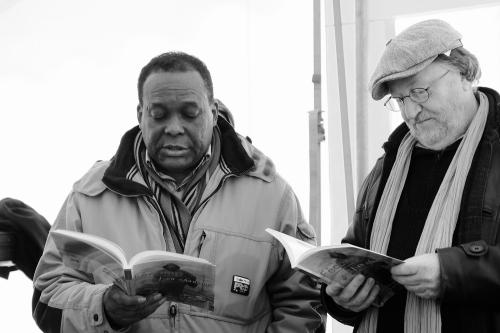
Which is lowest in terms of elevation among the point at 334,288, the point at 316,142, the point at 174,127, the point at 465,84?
the point at 334,288

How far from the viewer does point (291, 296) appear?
2119 millimetres

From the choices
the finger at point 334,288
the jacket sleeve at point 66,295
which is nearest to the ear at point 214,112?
the jacket sleeve at point 66,295

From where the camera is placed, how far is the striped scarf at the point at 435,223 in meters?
1.77

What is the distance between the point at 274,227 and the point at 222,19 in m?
1.52

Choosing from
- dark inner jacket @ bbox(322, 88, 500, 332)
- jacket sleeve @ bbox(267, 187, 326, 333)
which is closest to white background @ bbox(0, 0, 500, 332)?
jacket sleeve @ bbox(267, 187, 326, 333)

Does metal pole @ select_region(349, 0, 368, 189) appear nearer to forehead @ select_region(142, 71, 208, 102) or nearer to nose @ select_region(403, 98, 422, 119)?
forehead @ select_region(142, 71, 208, 102)

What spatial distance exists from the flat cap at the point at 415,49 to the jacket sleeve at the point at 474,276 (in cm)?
46

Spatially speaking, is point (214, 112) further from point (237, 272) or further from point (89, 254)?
point (89, 254)

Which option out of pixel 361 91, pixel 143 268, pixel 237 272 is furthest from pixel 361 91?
pixel 143 268

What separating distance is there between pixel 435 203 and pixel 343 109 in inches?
46.6

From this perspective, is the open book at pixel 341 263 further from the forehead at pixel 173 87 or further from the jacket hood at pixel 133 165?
the forehead at pixel 173 87

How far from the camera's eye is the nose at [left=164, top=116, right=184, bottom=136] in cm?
213

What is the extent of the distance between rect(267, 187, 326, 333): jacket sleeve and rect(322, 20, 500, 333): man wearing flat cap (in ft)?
0.49

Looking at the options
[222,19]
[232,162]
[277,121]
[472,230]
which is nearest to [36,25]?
[222,19]
